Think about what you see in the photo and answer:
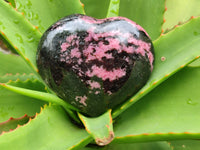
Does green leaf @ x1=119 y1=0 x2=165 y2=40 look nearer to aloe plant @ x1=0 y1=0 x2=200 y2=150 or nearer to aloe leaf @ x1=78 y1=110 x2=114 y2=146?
aloe plant @ x1=0 y1=0 x2=200 y2=150

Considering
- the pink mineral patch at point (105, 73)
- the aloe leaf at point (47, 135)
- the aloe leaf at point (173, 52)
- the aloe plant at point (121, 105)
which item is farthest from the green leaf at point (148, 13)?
the aloe leaf at point (47, 135)

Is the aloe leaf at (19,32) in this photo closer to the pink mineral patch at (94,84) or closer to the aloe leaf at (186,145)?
the pink mineral patch at (94,84)

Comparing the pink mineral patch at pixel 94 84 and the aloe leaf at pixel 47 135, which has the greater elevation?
the pink mineral patch at pixel 94 84

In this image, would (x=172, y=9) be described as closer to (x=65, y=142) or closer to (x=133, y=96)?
(x=133, y=96)

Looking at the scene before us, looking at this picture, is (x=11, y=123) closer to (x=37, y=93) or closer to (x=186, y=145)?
(x=37, y=93)

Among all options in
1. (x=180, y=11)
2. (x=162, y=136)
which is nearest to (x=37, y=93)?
(x=162, y=136)

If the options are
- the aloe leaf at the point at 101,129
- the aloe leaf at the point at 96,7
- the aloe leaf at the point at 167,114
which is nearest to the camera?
the aloe leaf at the point at 101,129

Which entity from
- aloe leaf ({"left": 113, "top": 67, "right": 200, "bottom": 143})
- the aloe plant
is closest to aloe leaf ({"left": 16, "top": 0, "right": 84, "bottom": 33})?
the aloe plant

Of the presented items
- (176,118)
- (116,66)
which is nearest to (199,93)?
(176,118)
